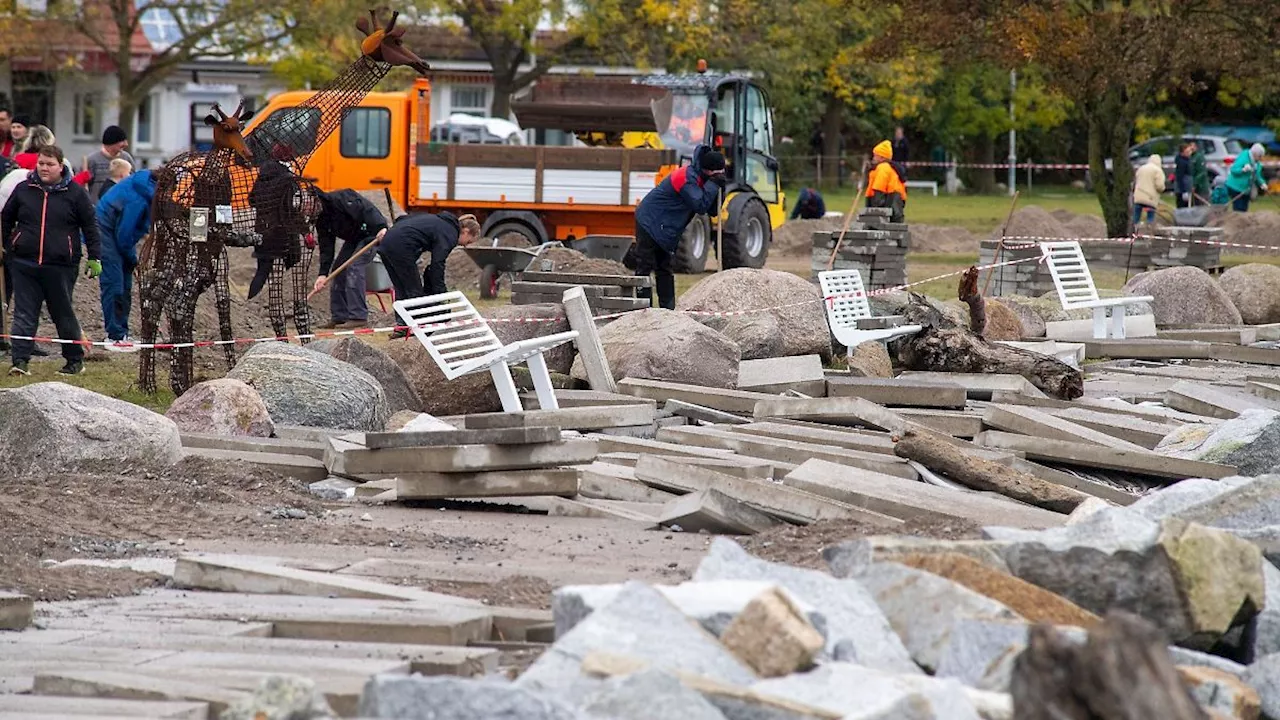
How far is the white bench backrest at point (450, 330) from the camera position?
11789mm

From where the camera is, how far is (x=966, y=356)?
46.5 feet

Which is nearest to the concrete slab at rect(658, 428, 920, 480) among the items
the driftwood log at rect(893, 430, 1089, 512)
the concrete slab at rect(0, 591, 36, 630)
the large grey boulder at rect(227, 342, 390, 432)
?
the driftwood log at rect(893, 430, 1089, 512)

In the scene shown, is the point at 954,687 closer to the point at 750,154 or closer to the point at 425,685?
the point at 425,685

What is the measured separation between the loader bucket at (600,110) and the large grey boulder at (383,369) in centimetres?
1367

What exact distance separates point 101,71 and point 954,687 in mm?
46213

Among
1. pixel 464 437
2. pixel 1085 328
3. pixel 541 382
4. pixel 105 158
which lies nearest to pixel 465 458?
pixel 464 437

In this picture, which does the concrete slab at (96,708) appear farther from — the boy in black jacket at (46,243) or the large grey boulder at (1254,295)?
the large grey boulder at (1254,295)

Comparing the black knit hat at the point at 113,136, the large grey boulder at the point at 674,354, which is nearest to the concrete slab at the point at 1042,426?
the large grey boulder at the point at 674,354

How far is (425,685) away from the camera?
4375mm

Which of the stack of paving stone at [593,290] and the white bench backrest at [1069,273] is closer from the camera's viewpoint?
the stack of paving stone at [593,290]

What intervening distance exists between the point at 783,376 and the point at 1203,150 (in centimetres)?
3681

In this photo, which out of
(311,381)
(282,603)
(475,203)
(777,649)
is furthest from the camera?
(475,203)

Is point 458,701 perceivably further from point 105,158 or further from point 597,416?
point 105,158

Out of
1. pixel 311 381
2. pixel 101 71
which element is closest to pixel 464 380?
pixel 311 381
